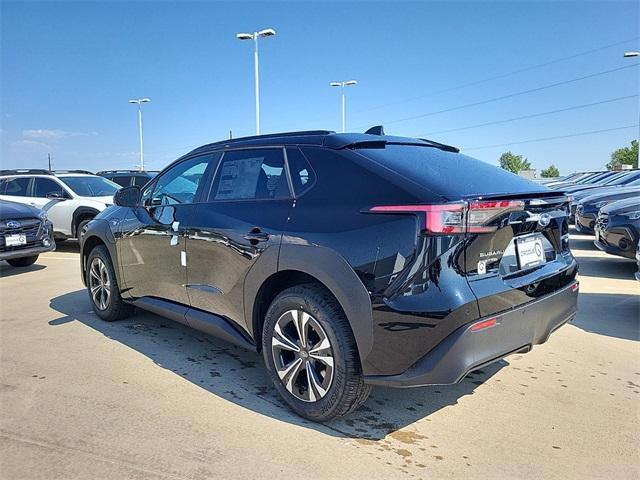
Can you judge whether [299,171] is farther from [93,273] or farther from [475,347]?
[93,273]

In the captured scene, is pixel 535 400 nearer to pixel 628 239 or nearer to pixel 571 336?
pixel 571 336

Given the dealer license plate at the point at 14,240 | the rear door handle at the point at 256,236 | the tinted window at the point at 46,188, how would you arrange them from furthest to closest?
the tinted window at the point at 46,188 < the dealer license plate at the point at 14,240 < the rear door handle at the point at 256,236

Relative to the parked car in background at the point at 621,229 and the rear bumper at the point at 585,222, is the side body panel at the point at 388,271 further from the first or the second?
the rear bumper at the point at 585,222

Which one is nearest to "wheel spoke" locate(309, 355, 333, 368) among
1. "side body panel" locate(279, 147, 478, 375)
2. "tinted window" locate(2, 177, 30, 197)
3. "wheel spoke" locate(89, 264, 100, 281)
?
"side body panel" locate(279, 147, 478, 375)

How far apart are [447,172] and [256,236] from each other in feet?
4.18

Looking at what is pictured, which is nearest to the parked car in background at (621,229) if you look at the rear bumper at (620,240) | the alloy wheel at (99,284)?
the rear bumper at (620,240)

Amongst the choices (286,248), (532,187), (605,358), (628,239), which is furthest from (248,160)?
(628,239)

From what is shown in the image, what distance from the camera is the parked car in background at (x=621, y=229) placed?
6552 mm

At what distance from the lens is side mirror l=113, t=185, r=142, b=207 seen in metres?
4.60

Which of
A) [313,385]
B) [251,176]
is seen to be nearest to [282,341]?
[313,385]

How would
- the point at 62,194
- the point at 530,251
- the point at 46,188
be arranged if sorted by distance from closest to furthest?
1. the point at 530,251
2. the point at 62,194
3. the point at 46,188

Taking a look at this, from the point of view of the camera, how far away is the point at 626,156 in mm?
79938

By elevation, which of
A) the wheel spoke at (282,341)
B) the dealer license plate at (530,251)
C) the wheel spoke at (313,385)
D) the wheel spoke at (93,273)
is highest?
the dealer license plate at (530,251)

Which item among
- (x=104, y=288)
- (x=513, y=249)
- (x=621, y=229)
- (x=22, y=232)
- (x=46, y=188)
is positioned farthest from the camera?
(x=46, y=188)
